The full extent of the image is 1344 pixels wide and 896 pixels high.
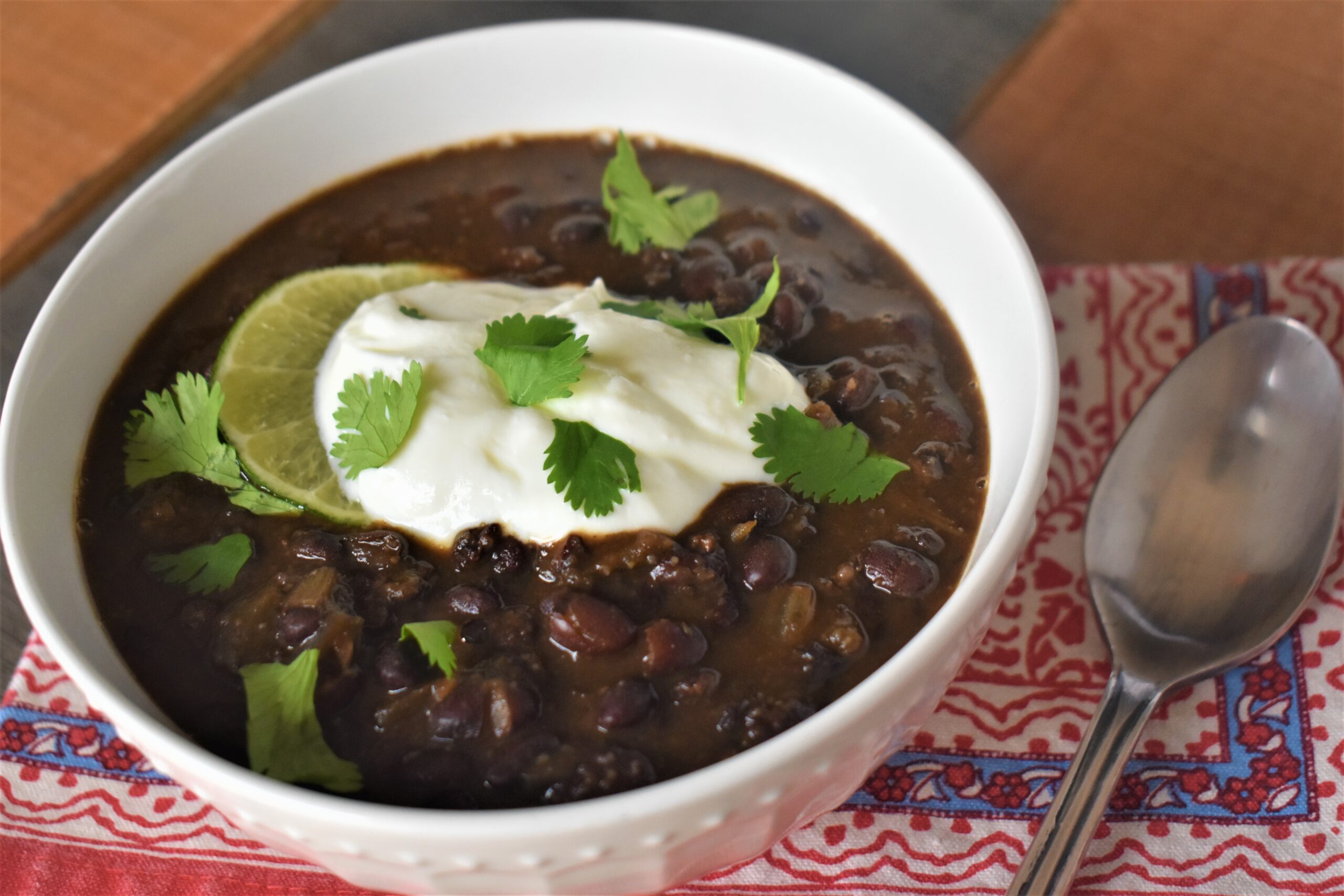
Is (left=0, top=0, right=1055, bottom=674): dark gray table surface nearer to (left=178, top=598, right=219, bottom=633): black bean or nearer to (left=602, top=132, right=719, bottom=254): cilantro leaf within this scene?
(left=602, top=132, right=719, bottom=254): cilantro leaf

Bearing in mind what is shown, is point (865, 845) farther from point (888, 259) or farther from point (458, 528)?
point (888, 259)

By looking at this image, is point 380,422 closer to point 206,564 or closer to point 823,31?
point 206,564

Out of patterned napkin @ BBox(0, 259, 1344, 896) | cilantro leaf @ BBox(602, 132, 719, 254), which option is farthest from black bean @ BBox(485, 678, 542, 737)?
cilantro leaf @ BBox(602, 132, 719, 254)

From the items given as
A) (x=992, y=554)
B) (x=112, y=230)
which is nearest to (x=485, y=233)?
(x=112, y=230)

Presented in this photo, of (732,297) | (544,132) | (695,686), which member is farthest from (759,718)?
(544,132)

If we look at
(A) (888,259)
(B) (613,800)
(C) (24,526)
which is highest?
(A) (888,259)

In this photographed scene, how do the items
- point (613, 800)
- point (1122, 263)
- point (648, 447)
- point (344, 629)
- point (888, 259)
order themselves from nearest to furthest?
point (613, 800), point (344, 629), point (648, 447), point (888, 259), point (1122, 263)
